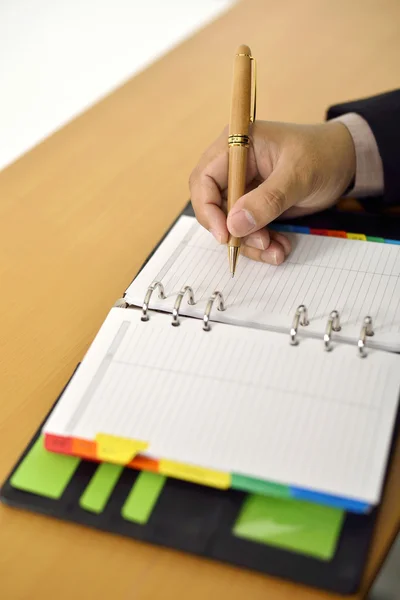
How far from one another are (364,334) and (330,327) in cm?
4

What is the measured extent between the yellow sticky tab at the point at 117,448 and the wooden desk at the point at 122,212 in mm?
68

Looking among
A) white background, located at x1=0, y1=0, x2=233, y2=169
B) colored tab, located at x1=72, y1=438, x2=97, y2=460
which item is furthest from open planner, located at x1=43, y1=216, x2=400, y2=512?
white background, located at x1=0, y1=0, x2=233, y2=169

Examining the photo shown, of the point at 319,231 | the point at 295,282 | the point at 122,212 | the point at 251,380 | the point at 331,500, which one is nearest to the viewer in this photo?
the point at 331,500

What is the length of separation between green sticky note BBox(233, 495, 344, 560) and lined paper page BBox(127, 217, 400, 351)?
207mm

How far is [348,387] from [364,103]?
582mm

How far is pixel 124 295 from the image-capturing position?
2.75ft

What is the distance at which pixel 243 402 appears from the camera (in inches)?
26.4

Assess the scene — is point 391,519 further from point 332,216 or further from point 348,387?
point 332,216

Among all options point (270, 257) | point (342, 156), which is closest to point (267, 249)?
point (270, 257)

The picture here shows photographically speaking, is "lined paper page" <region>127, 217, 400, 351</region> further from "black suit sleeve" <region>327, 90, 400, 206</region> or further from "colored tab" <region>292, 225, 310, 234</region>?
"black suit sleeve" <region>327, 90, 400, 206</region>

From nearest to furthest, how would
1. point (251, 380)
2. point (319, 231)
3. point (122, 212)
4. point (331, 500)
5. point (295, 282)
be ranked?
1. point (331, 500)
2. point (251, 380)
3. point (295, 282)
4. point (319, 231)
5. point (122, 212)

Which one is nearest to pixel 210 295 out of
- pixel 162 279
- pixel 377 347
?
pixel 162 279

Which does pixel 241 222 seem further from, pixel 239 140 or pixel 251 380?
pixel 251 380

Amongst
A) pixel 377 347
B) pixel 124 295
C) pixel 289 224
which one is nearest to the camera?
pixel 377 347
